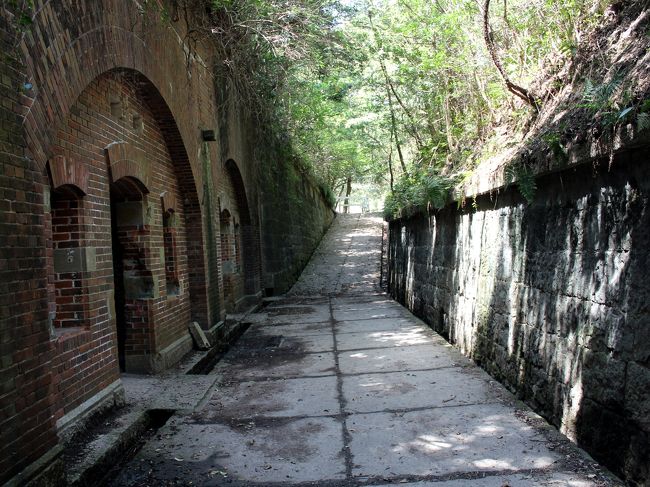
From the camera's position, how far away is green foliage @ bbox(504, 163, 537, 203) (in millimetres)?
4258

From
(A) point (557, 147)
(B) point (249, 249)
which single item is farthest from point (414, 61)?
(A) point (557, 147)

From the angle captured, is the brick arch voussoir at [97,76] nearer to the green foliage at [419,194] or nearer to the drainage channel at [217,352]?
the drainage channel at [217,352]

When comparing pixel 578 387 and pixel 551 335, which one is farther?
pixel 551 335

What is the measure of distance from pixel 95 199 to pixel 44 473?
2609 mm

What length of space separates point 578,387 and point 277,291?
36.4 ft

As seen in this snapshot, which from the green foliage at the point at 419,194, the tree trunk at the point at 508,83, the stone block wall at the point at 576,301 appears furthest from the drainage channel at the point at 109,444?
the tree trunk at the point at 508,83

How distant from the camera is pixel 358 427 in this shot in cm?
437

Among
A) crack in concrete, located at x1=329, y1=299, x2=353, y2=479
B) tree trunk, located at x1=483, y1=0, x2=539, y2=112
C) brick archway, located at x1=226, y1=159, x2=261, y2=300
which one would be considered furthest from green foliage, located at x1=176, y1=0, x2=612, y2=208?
crack in concrete, located at x1=329, y1=299, x2=353, y2=479

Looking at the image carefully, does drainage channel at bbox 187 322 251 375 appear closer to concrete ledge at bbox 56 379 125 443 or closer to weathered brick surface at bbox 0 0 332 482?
weathered brick surface at bbox 0 0 332 482

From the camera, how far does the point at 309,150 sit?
19.6m

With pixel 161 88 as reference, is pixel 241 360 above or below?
below

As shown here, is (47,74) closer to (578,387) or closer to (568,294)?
(568,294)

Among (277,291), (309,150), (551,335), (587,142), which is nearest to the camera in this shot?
(587,142)

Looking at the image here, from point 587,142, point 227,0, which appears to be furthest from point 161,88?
point 587,142
